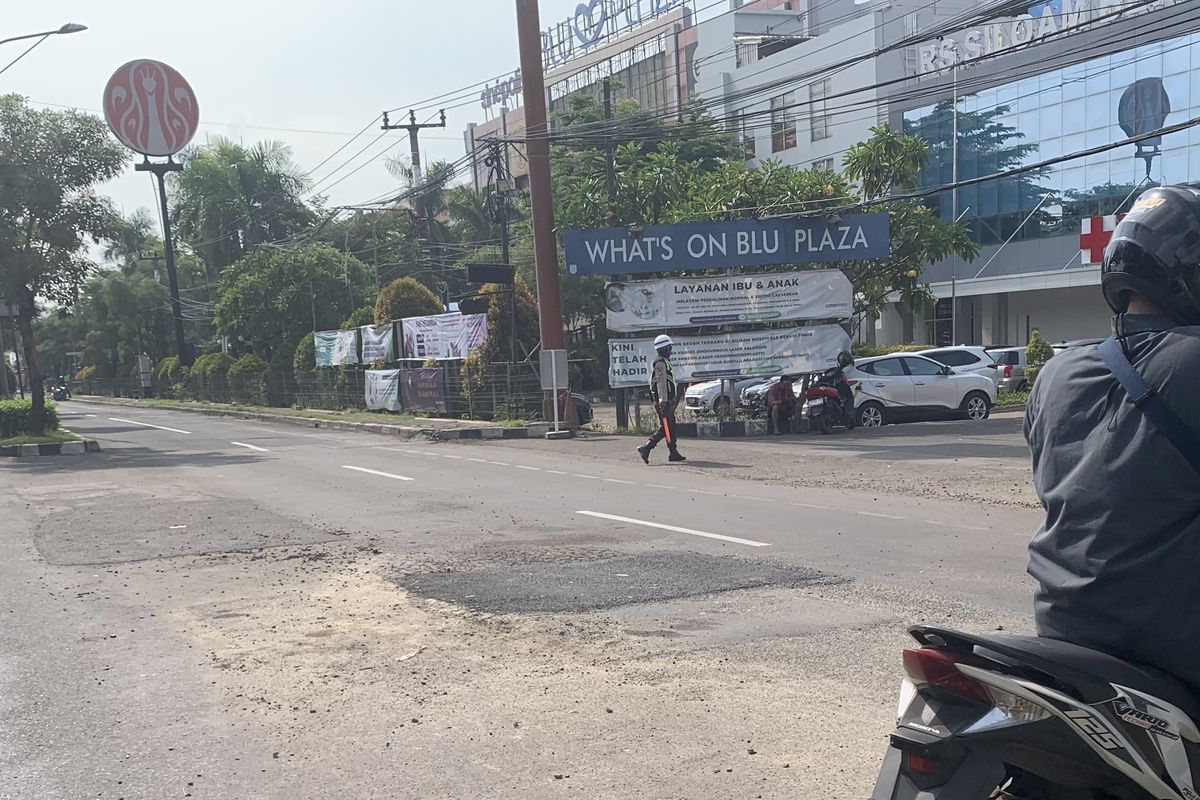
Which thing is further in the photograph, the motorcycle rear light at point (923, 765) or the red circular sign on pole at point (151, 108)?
the red circular sign on pole at point (151, 108)

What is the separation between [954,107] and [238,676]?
43953 mm

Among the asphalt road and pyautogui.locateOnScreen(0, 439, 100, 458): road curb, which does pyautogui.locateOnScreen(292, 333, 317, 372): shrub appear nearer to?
pyautogui.locateOnScreen(0, 439, 100, 458): road curb

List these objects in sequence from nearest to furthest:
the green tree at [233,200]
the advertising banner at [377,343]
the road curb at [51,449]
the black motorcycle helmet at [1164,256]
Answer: the black motorcycle helmet at [1164,256]
the road curb at [51,449]
the advertising banner at [377,343]
the green tree at [233,200]

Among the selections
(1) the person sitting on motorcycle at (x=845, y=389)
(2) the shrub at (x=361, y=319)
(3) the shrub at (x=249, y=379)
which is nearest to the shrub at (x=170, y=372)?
(3) the shrub at (x=249, y=379)

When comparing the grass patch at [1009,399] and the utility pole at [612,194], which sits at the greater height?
the utility pole at [612,194]

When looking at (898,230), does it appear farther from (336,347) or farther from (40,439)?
(40,439)

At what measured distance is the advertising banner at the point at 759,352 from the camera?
→ 2197cm

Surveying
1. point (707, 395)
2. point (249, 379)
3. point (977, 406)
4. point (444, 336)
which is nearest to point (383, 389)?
point (444, 336)

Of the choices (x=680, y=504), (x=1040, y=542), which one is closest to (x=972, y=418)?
(x=680, y=504)

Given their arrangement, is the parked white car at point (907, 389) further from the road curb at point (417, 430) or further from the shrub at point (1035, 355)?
the shrub at point (1035, 355)

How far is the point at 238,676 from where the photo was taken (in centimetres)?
570

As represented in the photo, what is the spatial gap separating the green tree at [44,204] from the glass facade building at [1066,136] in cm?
2635

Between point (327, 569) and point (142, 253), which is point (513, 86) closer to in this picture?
point (142, 253)

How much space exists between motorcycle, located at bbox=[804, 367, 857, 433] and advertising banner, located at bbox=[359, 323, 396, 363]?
14.8 metres
